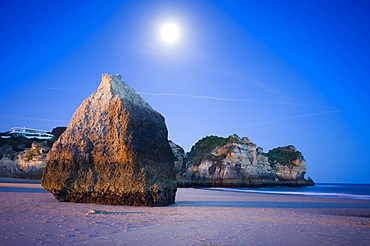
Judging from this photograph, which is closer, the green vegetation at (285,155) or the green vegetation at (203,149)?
the green vegetation at (203,149)

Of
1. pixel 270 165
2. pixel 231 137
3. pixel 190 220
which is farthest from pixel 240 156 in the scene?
pixel 190 220

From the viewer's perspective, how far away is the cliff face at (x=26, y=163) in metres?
44.0

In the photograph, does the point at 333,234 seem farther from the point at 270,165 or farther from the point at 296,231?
the point at 270,165

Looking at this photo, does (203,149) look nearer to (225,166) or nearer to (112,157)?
(225,166)

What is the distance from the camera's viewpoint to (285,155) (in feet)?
249

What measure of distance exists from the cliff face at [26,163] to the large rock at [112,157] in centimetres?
3667

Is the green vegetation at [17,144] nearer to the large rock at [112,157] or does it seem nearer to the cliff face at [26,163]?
the cliff face at [26,163]

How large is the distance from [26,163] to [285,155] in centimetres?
5915

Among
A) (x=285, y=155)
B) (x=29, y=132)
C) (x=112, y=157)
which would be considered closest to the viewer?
(x=112, y=157)

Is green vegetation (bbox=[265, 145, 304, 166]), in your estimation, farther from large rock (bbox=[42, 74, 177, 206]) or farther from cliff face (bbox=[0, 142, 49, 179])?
large rock (bbox=[42, 74, 177, 206])

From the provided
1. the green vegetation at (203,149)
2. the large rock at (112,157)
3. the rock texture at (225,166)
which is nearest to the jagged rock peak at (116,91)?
the large rock at (112,157)

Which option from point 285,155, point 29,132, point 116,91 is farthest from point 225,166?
point 29,132

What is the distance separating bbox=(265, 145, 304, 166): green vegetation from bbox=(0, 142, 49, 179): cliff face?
51472 millimetres

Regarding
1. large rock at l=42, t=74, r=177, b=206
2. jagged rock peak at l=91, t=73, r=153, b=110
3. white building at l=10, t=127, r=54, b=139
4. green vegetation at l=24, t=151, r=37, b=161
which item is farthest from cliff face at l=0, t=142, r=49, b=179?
white building at l=10, t=127, r=54, b=139
